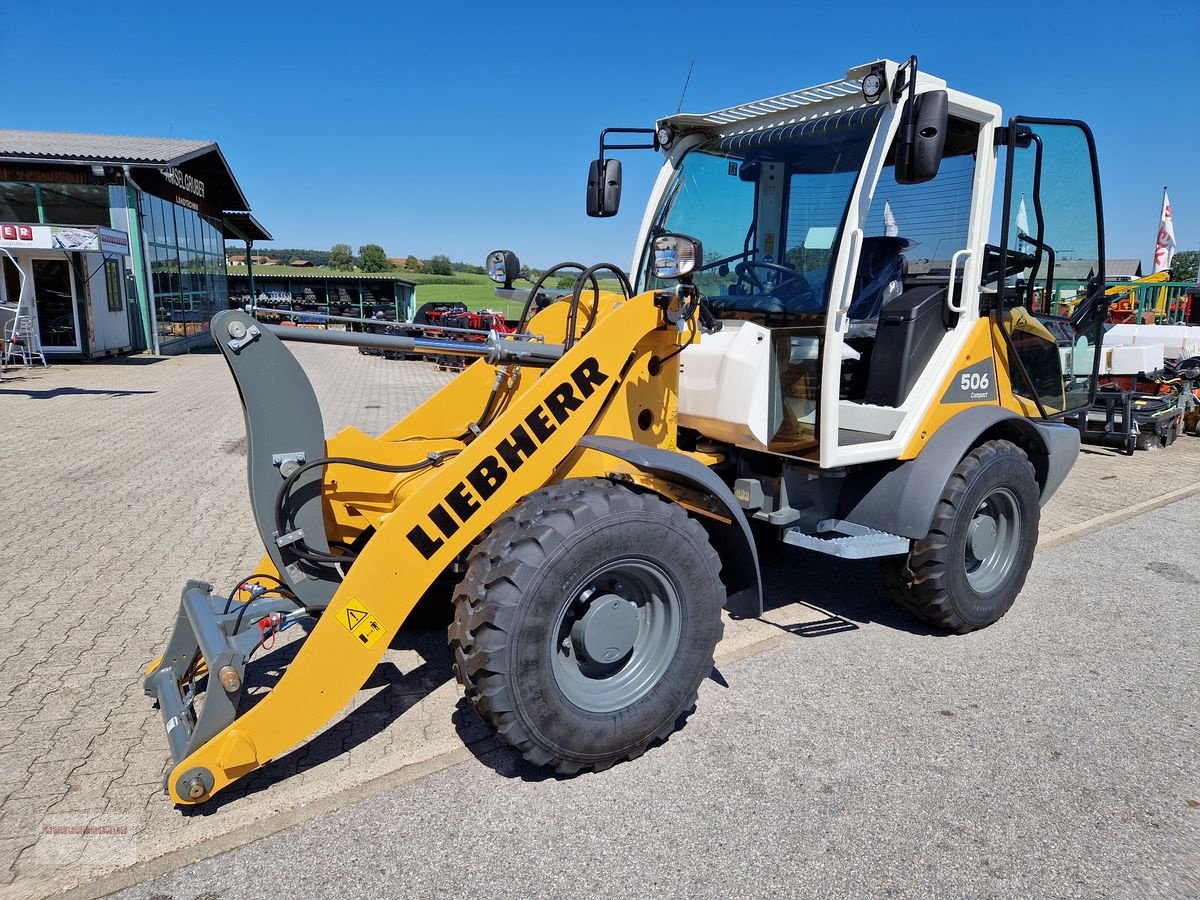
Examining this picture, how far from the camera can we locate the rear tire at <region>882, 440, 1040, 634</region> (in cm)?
413

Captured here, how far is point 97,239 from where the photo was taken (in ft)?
55.4

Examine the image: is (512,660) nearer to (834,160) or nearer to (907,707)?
→ (907,707)

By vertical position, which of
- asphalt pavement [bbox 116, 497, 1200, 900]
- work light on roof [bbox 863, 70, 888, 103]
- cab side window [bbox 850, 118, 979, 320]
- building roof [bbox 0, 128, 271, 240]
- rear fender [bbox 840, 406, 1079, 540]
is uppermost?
building roof [bbox 0, 128, 271, 240]

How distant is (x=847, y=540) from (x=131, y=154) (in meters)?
21.5

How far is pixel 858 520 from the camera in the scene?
4219 mm

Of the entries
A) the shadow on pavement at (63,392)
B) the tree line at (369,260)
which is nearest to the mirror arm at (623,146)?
the shadow on pavement at (63,392)

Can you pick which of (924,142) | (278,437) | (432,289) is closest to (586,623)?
(278,437)

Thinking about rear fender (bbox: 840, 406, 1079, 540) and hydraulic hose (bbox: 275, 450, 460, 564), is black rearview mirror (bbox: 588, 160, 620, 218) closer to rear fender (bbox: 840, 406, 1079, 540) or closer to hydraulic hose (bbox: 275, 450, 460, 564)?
rear fender (bbox: 840, 406, 1079, 540)

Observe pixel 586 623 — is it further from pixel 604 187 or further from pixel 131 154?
pixel 131 154

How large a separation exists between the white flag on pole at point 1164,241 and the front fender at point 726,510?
2315 cm

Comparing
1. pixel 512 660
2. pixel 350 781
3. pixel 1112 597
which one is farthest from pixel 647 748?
pixel 1112 597

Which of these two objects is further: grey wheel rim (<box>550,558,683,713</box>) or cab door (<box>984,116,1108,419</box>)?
cab door (<box>984,116,1108,419</box>)

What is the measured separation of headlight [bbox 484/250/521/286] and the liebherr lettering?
1204mm

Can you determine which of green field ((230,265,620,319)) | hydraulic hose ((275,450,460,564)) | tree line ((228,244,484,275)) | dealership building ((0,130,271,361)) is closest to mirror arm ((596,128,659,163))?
hydraulic hose ((275,450,460,564))
